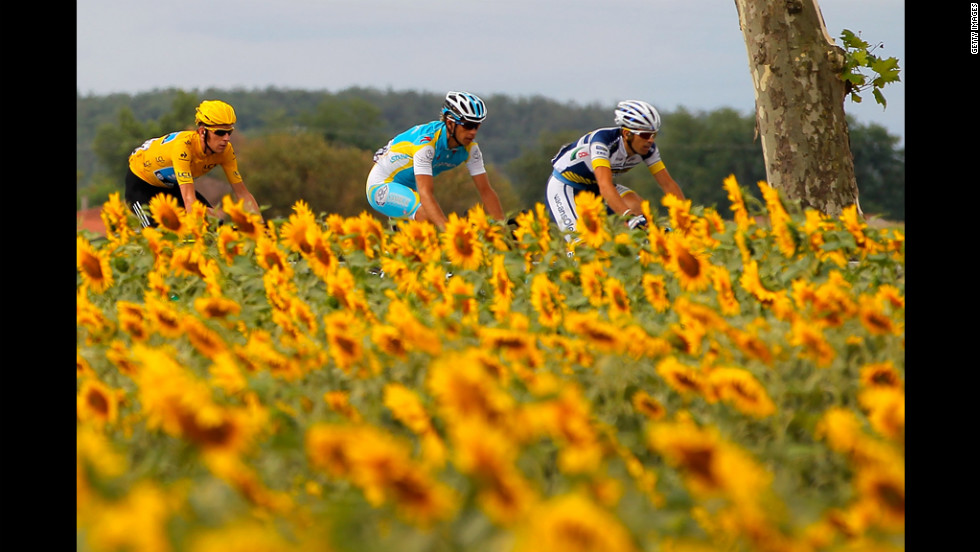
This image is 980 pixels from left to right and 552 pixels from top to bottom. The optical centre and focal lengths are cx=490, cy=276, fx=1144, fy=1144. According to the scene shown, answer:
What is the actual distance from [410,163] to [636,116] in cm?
175

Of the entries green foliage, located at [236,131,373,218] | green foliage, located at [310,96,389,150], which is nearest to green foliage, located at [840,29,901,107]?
green foliage, located at [236,131,373,218]

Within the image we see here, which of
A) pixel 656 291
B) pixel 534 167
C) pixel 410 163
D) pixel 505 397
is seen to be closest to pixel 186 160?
pixel 410 163

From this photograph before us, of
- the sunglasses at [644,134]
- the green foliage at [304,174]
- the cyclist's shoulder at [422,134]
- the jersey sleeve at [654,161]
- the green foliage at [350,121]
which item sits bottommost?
the green foliage at [304,174]

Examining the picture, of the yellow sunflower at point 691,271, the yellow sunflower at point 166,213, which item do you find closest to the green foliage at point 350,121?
the yellow sunflower at point 166,213

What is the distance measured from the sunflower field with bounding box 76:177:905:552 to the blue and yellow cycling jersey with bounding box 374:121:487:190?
2525 millimetres

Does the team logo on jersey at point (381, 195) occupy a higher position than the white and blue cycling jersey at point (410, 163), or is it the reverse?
the white and blue cycling jersey at point (410, 163)

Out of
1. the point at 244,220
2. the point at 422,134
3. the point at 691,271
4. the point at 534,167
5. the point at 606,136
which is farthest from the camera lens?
the point at 534,167

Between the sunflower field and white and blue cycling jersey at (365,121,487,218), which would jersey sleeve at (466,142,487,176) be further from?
the sunflower field

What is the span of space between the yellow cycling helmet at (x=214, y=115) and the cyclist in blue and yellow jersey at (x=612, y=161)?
249 centimetres

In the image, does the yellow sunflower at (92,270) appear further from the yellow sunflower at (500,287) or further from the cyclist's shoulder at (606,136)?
the cyclist's shoulder at (606,136)

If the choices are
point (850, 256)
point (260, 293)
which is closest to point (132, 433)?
point (260, 293)

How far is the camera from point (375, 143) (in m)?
62.7

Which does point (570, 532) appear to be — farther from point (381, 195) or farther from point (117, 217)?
point (381, 195)

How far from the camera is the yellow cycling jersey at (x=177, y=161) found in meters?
8.06
